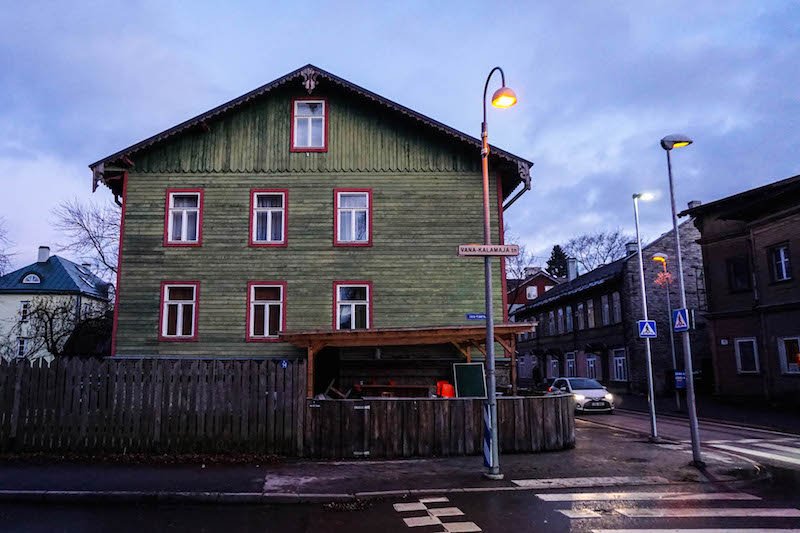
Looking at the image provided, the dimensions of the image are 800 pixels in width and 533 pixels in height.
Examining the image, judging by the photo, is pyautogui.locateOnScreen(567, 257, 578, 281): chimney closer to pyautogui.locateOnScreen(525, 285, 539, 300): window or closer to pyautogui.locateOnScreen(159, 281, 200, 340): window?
pyautogui.locateOnScreen(525, 285, 539, 300): window

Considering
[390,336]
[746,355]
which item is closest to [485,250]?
[390,336]

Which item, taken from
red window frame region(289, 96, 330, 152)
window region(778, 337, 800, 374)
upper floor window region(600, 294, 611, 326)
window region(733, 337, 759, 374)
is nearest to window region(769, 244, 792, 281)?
window region(778, 337, 800, 374)

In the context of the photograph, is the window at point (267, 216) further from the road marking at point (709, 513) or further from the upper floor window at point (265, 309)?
the road marking at point (709, 513)

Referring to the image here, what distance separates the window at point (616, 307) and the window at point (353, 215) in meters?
23.1

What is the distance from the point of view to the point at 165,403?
1241 centimetres

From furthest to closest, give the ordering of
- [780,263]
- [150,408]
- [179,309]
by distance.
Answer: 1. [780,263]
2. [179,309]
3. [150,408]

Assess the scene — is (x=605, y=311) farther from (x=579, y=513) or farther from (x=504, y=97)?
(x=579, y=513)

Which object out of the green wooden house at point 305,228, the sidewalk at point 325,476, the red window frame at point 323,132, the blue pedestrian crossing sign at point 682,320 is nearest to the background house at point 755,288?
the green wooden house at point 305,228

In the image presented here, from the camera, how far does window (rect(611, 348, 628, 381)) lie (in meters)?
36.6

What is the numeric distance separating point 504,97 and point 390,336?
22.9ft

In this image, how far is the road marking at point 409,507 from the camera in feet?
26.9

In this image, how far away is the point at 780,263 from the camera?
86.6 feet

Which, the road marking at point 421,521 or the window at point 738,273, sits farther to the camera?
the window at point 738,273

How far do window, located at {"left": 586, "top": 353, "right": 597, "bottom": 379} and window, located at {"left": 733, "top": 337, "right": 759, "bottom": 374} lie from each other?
43.2 feet
